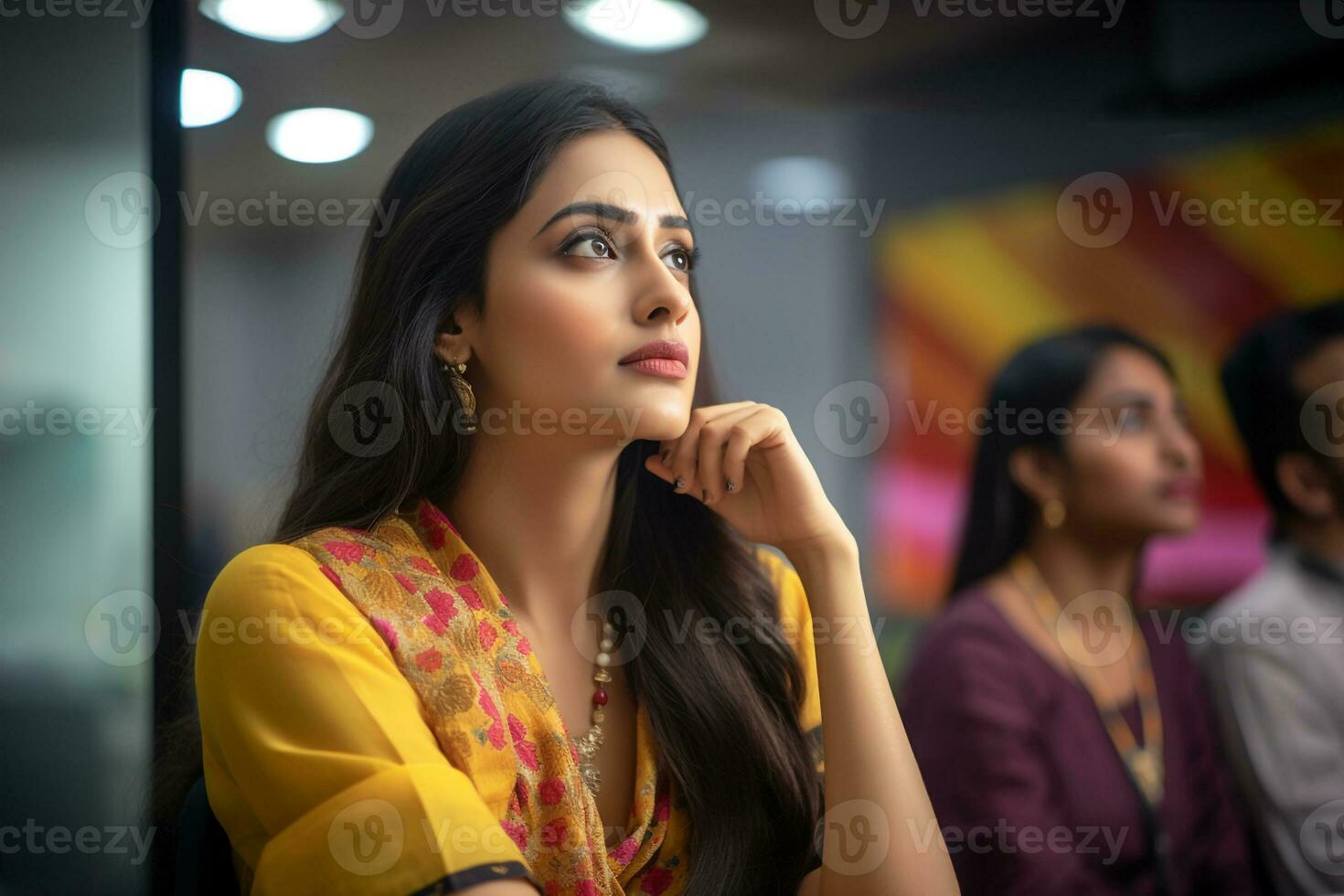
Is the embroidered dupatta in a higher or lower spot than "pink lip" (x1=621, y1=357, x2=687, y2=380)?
lower

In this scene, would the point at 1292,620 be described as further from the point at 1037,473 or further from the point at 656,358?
the point at 656,358

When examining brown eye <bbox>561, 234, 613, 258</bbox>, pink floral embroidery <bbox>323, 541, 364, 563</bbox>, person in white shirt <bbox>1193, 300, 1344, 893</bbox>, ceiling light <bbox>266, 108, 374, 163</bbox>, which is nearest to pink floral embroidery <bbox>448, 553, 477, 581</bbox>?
pink floral embroidery <bbox>323, 541, 364, 563</bbox>

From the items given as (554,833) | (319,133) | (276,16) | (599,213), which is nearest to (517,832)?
(554,833)

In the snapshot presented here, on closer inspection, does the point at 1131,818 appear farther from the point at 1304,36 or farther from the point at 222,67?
the point at 222,67

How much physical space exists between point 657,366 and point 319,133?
67 centimetres

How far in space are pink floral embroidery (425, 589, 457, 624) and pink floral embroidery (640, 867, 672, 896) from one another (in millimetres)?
356

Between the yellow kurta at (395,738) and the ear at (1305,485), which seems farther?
the ear at (1305,485)

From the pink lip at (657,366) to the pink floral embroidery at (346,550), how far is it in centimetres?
34

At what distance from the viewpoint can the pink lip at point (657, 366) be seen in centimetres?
115

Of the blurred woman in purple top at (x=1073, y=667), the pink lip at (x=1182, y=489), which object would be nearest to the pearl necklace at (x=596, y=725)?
the blurred woman in purple top at (x=1073, y=667)

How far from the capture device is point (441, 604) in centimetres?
107

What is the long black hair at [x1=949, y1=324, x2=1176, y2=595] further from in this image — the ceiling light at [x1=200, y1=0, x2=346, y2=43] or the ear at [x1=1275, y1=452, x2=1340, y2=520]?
the ceiling light at [x1=200, y1=0, x2=346, y2=43]

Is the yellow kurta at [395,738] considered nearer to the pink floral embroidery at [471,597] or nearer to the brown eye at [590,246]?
the pink floral embroidery at [471,597]

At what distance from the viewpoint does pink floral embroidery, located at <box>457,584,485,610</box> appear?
1.11 m
